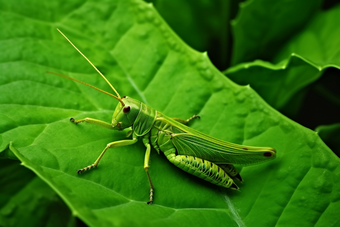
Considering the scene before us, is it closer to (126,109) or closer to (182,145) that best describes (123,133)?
(126,109)

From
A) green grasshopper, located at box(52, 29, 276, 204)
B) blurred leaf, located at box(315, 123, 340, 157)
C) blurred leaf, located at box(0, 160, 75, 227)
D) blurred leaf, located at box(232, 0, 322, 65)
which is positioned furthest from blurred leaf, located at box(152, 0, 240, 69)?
blurred leaf, located at box(0, 160, 75, 227)

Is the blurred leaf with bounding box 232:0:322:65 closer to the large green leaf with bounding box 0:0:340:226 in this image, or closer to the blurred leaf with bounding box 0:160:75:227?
the large green leaf with bounding box 0:0:340:226

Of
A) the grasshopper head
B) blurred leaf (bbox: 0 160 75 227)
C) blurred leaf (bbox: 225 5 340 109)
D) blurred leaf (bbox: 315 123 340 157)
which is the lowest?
blurred leaf (bbox: 0 160 75 227)

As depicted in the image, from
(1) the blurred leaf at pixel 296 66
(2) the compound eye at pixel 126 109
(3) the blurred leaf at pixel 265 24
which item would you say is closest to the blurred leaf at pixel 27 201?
(2) the compound eye at pixel 126 109

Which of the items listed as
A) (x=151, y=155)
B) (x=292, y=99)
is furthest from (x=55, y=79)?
(x=292, y=99)

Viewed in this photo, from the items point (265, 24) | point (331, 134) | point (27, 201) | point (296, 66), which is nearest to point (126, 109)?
point (27, 201)

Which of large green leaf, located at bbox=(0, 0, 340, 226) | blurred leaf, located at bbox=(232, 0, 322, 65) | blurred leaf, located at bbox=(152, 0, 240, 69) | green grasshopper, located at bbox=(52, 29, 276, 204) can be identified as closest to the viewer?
large green leaf, located at bbox=(0, 0, 340, 226)

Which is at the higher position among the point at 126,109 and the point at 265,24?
the point at 265,24

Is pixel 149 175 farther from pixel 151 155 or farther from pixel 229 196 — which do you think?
pixel 229 196
